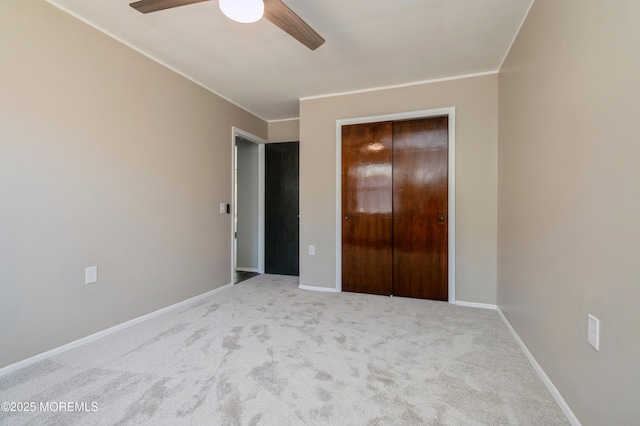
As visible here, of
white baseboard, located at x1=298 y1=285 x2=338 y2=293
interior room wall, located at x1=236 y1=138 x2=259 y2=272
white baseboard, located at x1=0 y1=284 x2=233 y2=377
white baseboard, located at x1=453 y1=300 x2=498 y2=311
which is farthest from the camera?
interior room wall, located at x1=236 y1=138 x2=259 y2=272

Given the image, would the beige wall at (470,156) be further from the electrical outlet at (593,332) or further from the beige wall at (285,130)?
the electrical outlet at (593,332)

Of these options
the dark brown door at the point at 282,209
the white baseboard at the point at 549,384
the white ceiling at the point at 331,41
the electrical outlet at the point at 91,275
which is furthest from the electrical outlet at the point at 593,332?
the dark brown door at the point at 282,209

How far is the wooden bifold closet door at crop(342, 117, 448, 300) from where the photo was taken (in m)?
3.19

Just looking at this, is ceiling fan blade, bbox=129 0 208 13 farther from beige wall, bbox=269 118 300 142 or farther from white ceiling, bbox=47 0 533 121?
beige wall, bbox=269 118 300 142

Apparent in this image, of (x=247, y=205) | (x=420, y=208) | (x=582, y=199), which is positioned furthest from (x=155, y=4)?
(x=247, y=205)

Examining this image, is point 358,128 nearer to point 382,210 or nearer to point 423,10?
point 382,210

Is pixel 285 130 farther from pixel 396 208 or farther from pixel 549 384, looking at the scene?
pixel 549 384

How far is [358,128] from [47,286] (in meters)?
3.24

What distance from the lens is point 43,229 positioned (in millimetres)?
1944

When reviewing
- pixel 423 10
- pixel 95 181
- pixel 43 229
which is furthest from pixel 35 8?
pixel 423 10

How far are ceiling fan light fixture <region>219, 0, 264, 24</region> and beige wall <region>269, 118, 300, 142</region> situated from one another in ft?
9.82

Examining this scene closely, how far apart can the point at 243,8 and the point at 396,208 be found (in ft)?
8.19

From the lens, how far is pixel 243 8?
4.85ft

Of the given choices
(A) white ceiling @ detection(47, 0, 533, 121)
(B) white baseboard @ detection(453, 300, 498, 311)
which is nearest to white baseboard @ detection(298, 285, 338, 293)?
(B) white baseboard @ detection(453, 300, 498, 311)
